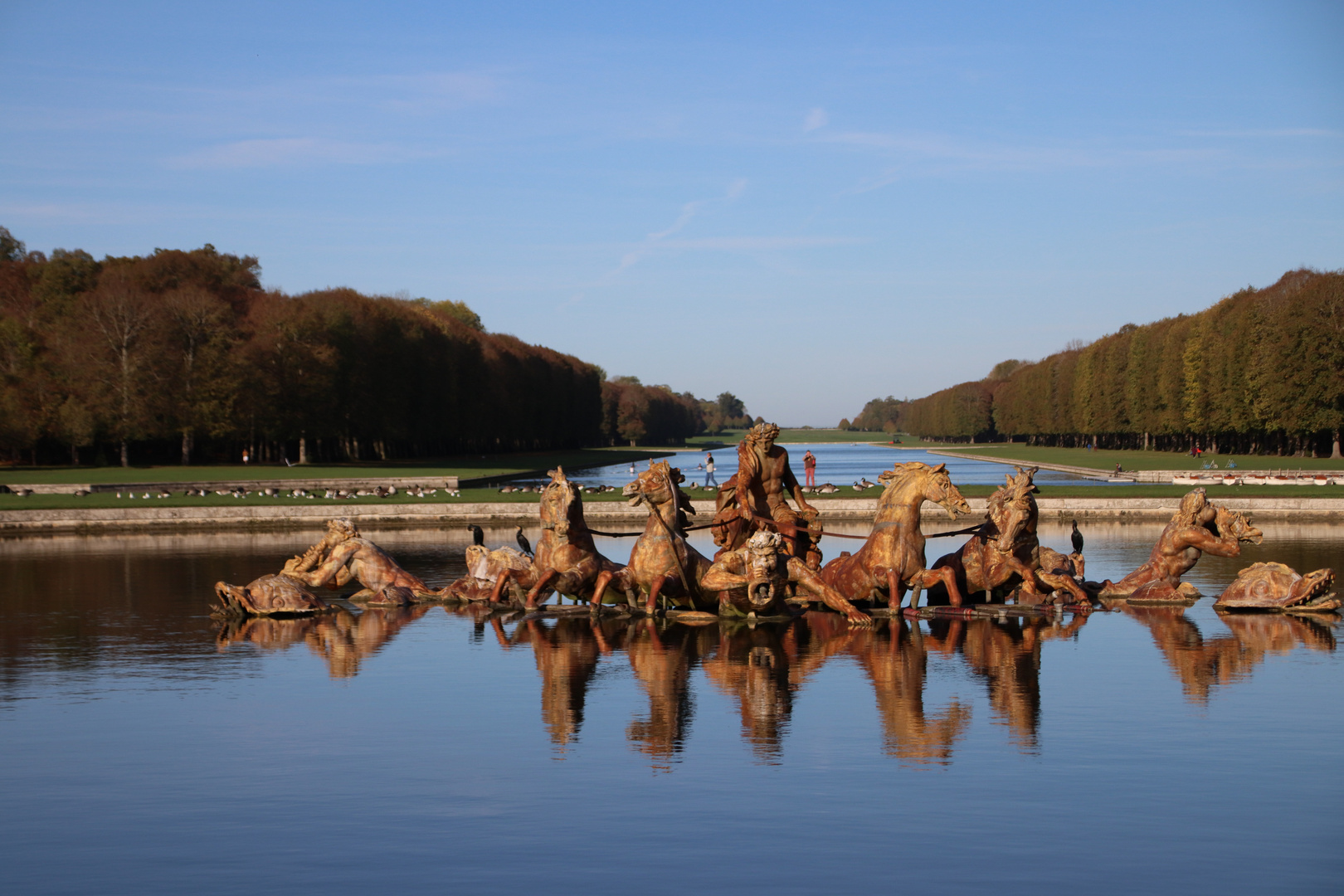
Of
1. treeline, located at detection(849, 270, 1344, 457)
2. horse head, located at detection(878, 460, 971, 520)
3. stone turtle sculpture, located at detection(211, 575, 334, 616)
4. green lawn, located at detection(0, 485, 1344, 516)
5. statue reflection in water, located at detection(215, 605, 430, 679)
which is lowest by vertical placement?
statue reflection in water, located at detection(215, 605, 430, 679)

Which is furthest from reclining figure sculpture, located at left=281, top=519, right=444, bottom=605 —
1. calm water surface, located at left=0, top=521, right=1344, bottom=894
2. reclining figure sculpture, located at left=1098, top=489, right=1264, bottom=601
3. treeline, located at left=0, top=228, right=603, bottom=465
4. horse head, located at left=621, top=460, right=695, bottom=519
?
treeline, located at left=0, top=228, right=603, bottom=465

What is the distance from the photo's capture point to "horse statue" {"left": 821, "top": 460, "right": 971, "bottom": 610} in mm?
14195

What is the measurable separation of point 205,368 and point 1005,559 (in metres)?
51.2

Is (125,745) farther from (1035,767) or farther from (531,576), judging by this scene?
(531,576)

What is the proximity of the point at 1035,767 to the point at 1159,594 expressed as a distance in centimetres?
829

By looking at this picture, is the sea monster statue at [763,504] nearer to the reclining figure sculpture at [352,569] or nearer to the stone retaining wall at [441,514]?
the reclining figure sculpture at [352,569]

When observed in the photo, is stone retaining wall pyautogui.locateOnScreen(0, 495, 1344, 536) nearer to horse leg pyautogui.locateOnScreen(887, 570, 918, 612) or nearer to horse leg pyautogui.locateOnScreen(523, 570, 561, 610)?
horse leg pyautogui.locateOnScreen(523, 570, 561, 610)

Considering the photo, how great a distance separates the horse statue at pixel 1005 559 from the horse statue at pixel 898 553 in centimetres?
37

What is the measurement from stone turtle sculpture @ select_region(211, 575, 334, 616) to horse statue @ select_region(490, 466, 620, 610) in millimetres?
2824

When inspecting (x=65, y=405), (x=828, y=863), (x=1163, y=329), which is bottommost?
Answer: (x=828, y=863)

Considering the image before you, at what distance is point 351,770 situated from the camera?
25.8 ft

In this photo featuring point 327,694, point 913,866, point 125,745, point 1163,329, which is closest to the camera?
point 913,866

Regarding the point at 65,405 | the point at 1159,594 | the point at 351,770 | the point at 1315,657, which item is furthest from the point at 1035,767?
the point at 65,405

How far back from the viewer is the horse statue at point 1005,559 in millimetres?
14484
